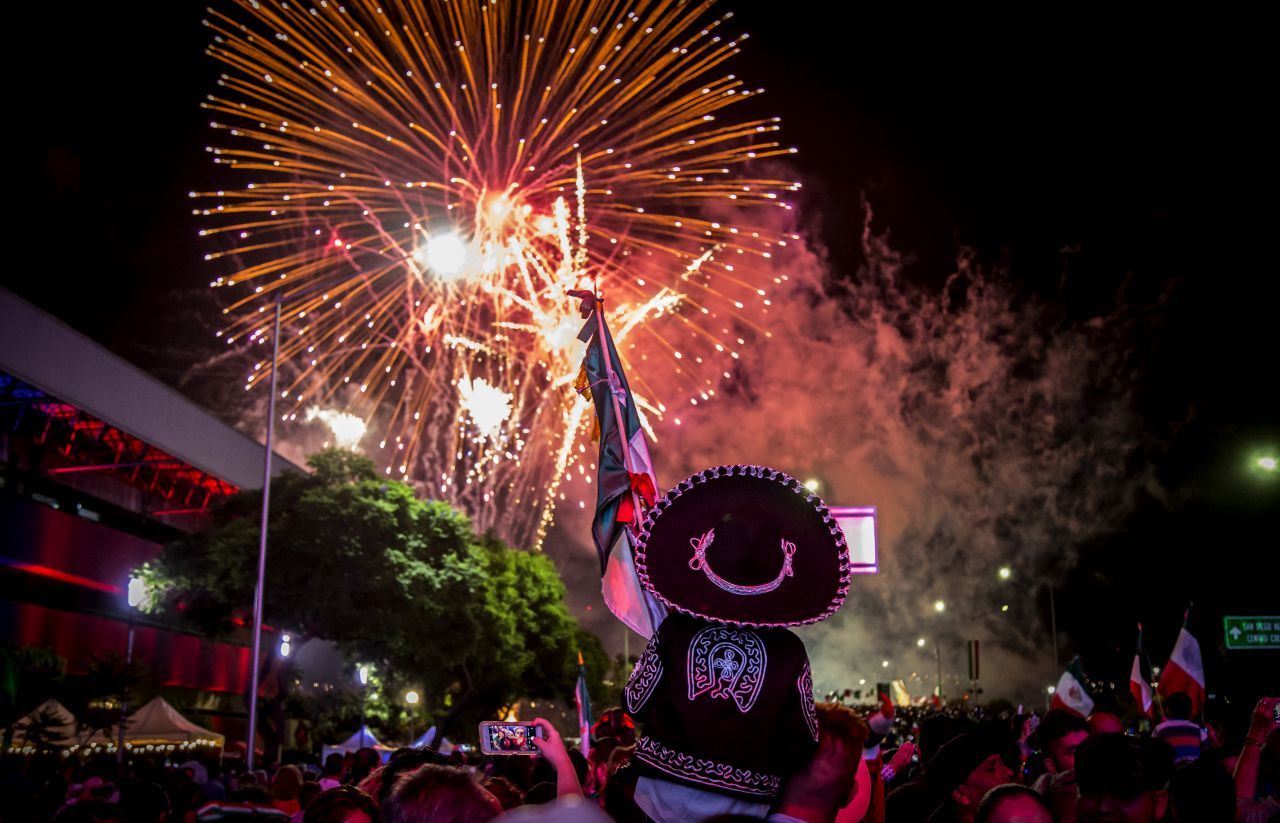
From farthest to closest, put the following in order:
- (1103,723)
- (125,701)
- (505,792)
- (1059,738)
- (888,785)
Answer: (125,701), (888,785), (1103,723), (1059,738), (505,792)

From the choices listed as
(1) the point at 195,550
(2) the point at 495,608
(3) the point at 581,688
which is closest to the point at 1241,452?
(2) the point at 495,608

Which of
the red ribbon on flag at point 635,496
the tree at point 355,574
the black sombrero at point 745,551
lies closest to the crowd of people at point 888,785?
the black sombrero at point 745,551

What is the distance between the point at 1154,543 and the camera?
4412cm

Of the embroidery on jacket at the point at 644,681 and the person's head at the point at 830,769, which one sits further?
the embroidery on jacket at the point at 644,681

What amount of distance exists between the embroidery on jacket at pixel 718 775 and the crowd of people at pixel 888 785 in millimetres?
225

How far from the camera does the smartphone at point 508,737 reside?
15.9ft

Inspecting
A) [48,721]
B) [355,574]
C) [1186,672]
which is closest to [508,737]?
[1186,672]

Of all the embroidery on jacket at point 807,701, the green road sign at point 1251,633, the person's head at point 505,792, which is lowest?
the person's head at point 505,792

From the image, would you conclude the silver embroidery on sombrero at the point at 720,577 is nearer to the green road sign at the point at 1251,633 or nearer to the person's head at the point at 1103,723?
the person's head at the point at 1103,723

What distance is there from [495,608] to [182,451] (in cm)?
1242

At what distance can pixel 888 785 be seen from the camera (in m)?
9.23

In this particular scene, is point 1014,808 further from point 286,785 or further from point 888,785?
point 286,785

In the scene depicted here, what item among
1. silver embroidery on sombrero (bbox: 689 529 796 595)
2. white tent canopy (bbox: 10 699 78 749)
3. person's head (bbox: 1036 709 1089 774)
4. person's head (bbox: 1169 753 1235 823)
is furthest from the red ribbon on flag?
white tent canopy (bbox: 10 699 78 749)

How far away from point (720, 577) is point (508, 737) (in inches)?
42.8
